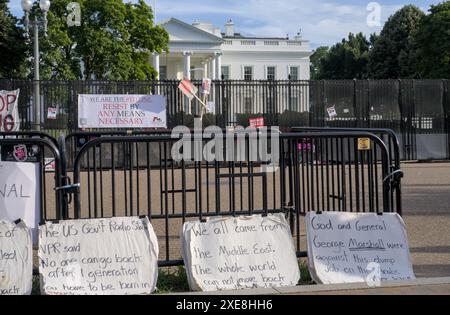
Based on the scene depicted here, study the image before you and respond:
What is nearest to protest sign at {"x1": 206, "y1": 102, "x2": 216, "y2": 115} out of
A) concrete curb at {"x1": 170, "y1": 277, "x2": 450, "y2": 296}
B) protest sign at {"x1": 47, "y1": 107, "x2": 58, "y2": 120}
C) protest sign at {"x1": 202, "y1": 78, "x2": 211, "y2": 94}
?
protest sign at {"x1": 202, "y1": 78, "x2": 211, "y2": 94}

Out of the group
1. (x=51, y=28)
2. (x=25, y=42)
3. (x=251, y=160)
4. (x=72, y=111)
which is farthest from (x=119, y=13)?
(x=251, y=160)

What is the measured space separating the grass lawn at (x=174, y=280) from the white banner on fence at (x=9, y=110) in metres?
15.1

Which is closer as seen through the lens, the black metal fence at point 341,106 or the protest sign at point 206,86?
the protest sign at point 206,86

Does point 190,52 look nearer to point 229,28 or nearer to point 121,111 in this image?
point 229,28

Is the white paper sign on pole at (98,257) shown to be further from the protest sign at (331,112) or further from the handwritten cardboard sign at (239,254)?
the protest sign at (331,112)

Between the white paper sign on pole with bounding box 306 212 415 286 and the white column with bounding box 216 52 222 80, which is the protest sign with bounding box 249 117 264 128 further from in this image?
the white column with bounding box 216 52 222 80

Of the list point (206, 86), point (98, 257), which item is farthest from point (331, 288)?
point (206, 86)

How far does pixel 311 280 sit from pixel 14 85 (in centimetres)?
1664
